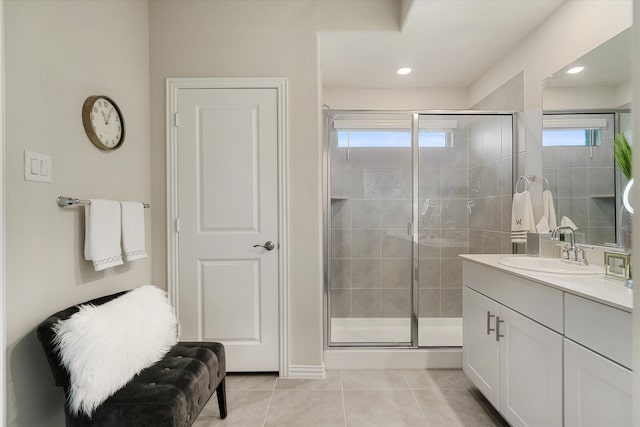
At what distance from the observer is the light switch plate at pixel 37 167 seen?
4.21ft

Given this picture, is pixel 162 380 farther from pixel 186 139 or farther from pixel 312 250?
pixel 186 139

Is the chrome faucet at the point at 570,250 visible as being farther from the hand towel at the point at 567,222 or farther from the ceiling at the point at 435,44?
the ceiling at the point at 435,44

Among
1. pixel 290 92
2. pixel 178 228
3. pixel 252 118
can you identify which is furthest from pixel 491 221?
pixel 178 228

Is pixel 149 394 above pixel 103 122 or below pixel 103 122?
below

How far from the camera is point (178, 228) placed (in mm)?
2209

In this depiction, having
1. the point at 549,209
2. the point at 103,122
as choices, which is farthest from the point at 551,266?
the point at 103,122

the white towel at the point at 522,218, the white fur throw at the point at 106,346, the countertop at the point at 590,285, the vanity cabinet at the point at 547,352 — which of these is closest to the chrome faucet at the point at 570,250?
the white towel at the point at 522,218

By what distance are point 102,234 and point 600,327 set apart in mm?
2126

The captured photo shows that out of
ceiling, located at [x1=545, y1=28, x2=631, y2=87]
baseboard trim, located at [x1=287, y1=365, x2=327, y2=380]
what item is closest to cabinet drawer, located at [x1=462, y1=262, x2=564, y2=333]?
ceiling, located at [x1=545, y1=28, x2=631, y2=87]

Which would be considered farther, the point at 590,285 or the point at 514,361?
the point at 514,361

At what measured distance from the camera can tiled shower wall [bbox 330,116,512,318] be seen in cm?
258

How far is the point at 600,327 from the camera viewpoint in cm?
105

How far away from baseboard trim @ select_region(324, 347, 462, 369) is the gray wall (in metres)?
1.57

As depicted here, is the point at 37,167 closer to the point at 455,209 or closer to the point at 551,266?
the point at 551,266
